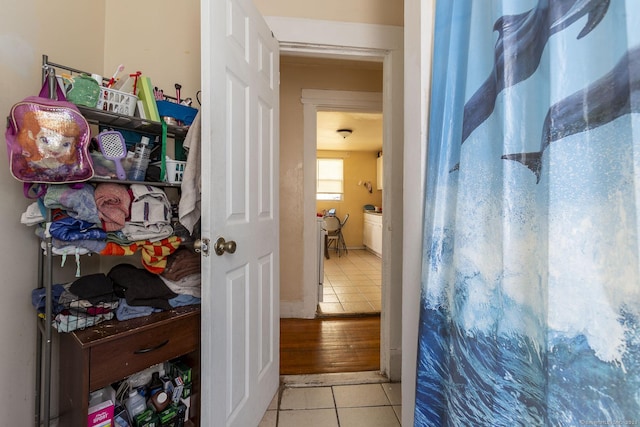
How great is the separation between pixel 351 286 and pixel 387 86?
8.63 ft

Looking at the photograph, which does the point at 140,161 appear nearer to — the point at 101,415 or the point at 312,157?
the point at 101,415

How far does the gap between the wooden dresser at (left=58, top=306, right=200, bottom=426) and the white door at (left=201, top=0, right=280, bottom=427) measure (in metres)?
0.18

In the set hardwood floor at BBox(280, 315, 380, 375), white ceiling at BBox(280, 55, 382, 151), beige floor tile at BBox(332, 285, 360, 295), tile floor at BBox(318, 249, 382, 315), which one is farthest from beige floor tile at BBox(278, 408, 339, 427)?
white ceiling at BBox(280, 55, 382, 151)

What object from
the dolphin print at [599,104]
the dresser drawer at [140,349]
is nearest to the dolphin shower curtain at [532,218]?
the dolphin print at [599,104]

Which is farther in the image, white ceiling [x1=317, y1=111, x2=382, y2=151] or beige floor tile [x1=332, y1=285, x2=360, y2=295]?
white ceiling [x1=317, y1=111, x2=382, y2=151]

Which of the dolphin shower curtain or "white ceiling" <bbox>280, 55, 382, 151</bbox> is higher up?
"white ceiling" <bbox>280, 55, 382, 151</bbox>

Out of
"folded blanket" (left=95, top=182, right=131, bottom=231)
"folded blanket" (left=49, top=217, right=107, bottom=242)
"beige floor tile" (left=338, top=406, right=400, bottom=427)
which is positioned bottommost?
"beige floor tile" (left=338, top=406, right=400, bottom=427)

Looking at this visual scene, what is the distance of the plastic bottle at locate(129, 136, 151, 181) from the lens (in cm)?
109

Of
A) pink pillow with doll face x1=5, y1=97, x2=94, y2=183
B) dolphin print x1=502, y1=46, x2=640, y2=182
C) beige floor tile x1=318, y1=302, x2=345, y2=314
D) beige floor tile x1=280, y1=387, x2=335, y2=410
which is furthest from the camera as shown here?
beige floor tile x1=318, y1=302, x2=345, y2=314

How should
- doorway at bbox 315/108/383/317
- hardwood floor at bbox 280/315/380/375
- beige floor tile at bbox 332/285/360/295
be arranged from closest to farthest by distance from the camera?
hardwood floor at bbox 280/315/380/375 → doorway at bbox 315/108/383/317 → beige floor tile at bbox 332/285/360/295

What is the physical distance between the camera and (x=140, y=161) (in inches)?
43.2

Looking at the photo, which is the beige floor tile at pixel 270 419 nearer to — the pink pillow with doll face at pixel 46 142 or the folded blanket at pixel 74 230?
the folded blanket at pixel 74 230

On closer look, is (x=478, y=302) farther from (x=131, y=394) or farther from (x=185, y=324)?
(x=131, y=394)

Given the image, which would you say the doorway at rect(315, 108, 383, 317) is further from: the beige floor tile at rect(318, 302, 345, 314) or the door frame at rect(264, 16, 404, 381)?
the door frame at rect(264, 16, 404, 381)
